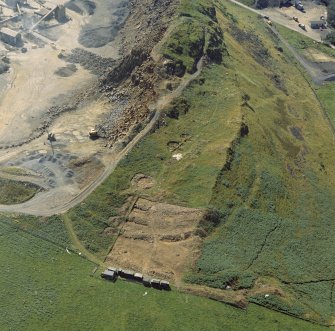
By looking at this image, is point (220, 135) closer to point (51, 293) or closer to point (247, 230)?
point (247, 230)

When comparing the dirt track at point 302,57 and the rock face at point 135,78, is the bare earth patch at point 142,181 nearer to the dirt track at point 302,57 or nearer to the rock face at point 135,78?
the rock face at point 135,78

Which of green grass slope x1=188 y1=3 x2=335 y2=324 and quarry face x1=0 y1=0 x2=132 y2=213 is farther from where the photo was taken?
quarry face x1=0 y1=0 x2=132 y2=213

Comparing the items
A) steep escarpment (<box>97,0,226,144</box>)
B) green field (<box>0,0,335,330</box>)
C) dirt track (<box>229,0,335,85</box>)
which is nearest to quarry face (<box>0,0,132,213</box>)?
steep escarpment (<box>97,0,226,144</box>)

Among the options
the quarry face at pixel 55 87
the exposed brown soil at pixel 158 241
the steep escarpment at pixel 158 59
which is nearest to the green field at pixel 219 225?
the steep escarpment at pixel 158 59

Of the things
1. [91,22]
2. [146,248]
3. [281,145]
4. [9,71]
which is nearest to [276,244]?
[146,248]

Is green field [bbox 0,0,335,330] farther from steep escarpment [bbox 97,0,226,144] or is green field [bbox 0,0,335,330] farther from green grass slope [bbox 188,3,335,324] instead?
steep escarpment [bbox 97,0,226,144]

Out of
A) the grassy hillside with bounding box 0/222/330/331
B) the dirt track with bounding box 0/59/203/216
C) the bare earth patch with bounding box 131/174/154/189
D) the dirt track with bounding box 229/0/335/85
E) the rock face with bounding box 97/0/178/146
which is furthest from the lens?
the dirt track with bounding box 229/0/335/85
